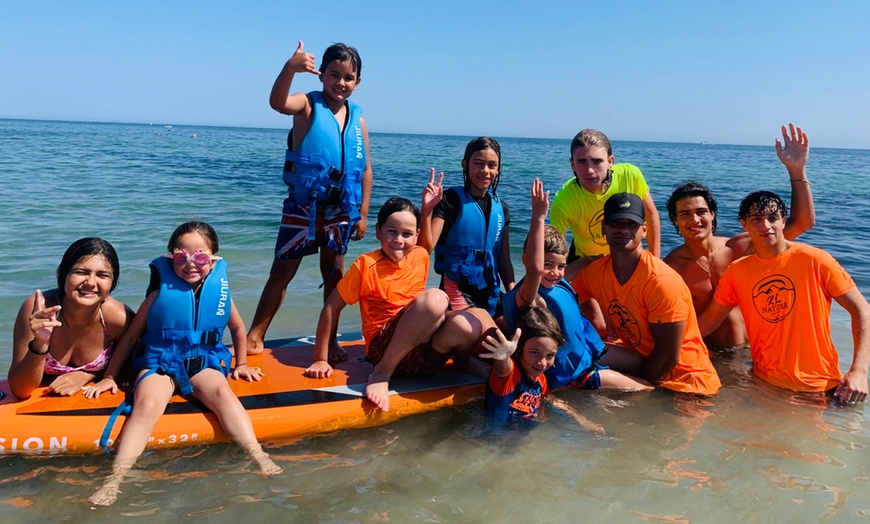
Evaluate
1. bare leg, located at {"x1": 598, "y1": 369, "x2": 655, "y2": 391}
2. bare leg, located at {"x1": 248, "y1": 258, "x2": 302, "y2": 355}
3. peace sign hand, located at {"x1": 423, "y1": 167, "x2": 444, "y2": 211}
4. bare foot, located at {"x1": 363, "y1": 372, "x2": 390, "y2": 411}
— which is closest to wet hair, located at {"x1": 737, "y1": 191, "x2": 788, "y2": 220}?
bare leg, located at {"x1": 598, "y1": 369, "x2": 655, "y2": 391}

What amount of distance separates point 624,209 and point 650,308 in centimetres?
65

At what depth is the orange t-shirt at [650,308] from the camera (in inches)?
155

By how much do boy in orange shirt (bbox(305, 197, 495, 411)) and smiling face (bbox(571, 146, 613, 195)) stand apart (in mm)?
1423

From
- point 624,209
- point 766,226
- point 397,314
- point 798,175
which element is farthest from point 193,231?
point 798,175

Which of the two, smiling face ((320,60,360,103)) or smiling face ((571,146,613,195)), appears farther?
smiling face ((571,146,613,195))

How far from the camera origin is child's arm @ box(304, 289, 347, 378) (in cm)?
393

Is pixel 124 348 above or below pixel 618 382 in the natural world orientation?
above

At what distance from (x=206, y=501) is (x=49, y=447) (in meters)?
0.98

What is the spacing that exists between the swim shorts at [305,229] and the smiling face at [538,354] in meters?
1.67

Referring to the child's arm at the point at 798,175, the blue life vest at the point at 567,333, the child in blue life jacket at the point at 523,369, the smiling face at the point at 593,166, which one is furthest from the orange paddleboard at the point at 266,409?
the child's arm at the point at 798,175

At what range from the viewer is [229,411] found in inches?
136

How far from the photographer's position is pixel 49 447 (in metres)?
3.28

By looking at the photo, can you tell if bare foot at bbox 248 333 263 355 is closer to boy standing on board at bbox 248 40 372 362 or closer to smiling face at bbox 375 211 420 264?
boy standing on board at bbox 248 40 372 362

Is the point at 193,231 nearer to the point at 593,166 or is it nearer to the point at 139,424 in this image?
the point at 139,424
